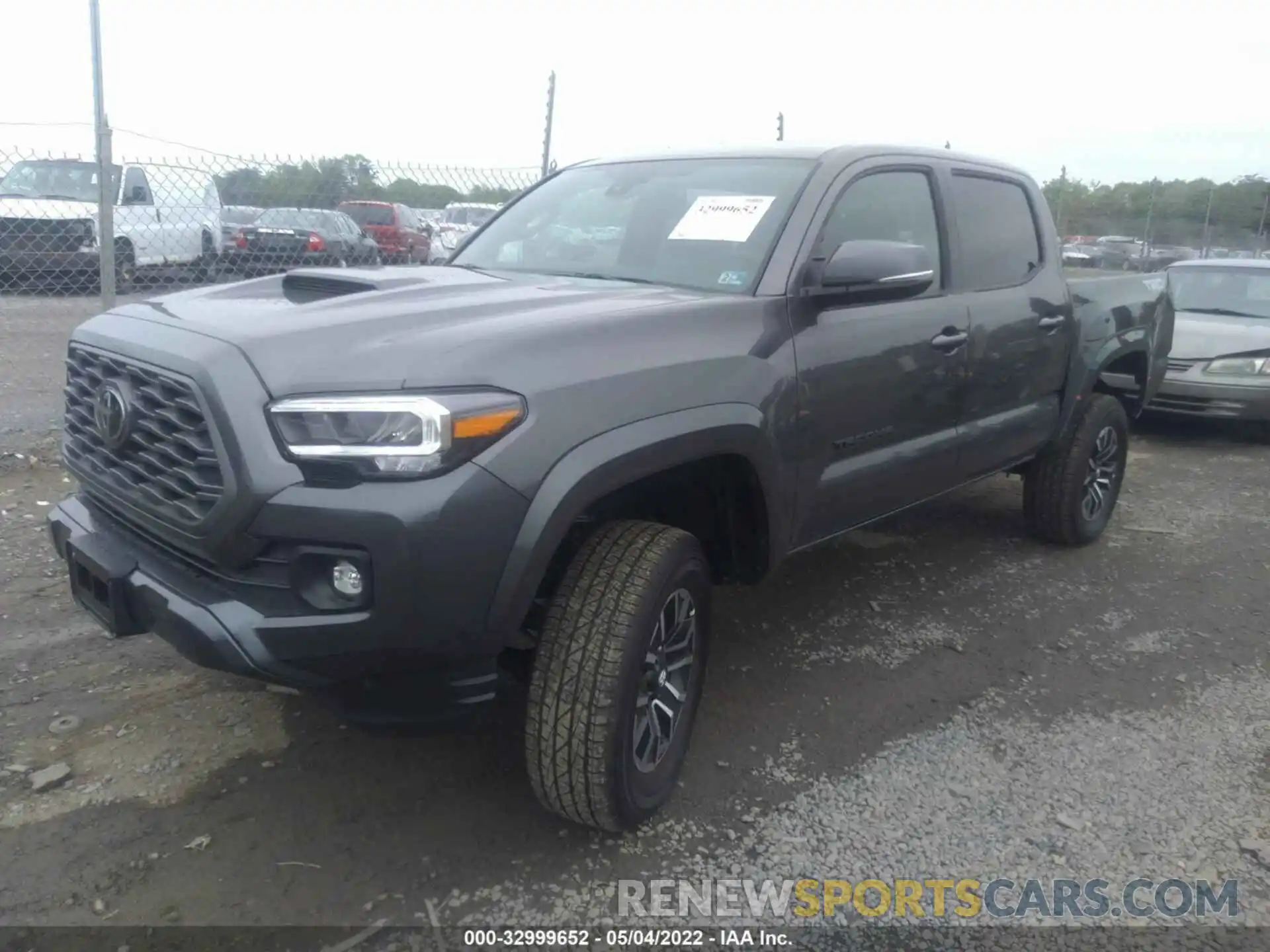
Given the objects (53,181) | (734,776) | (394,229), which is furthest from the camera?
(53,181)

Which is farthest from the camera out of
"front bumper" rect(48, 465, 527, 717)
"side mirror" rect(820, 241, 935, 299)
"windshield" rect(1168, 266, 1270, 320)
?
"windshield" rect(1168, 266, 1270, 320)

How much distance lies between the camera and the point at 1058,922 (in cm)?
240

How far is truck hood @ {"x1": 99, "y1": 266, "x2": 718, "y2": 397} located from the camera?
2.18 m

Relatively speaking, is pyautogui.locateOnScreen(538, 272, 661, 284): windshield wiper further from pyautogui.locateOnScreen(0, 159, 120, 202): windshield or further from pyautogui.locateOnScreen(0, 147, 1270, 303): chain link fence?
pyautogui.locateOnScreen(0, 159, 120, 202): windshield

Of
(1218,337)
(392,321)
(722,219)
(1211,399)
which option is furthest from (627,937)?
(1218,337)

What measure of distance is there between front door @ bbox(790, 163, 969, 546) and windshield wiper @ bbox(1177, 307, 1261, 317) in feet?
19.8

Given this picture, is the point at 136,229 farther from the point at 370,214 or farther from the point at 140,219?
the point at 370,214

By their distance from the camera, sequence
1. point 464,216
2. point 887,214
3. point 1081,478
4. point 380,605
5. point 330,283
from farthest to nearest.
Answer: point 464,216 < point 1081,478 < point 887,214 < point 330,283 < point 380,605

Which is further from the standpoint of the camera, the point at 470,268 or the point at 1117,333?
the point at 1117,333

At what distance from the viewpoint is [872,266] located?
2.91 metres

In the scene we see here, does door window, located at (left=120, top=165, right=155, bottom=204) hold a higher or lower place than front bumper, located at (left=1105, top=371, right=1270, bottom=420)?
higher

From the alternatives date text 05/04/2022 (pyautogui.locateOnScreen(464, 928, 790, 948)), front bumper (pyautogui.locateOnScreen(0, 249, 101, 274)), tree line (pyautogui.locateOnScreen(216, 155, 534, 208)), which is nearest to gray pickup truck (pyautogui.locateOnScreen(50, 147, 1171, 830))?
date text 05/04/2022 (pyautogui.locateOnScreen(464, 928, 790, 948))

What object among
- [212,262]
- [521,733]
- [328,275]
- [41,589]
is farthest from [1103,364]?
[212,262]

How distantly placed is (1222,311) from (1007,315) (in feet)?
19.1
